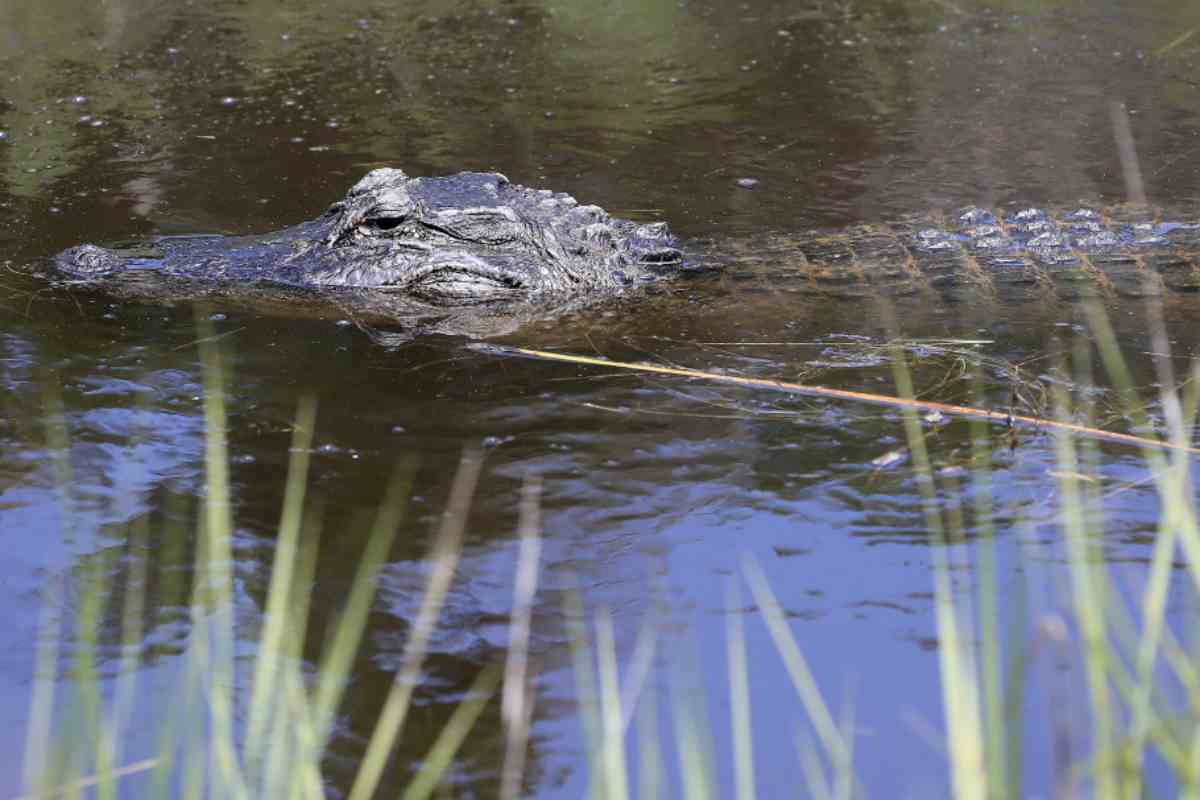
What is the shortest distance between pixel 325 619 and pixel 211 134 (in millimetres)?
5683

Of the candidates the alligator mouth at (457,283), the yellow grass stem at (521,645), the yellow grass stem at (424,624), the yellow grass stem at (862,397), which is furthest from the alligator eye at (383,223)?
the yellow grass stem at (521,645)

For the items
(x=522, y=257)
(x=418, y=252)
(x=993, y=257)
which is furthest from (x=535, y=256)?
(x=993, y=257)

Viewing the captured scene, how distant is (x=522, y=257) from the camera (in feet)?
19.1

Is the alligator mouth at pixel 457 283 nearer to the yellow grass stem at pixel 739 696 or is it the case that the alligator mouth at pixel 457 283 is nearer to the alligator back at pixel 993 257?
the alligator back at pixel 993 257

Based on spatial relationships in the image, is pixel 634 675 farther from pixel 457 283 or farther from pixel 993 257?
pixel 993 257

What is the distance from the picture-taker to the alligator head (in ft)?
18.6

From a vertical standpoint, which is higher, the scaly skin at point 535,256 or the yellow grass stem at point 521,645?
the scaly skin at point 535,256

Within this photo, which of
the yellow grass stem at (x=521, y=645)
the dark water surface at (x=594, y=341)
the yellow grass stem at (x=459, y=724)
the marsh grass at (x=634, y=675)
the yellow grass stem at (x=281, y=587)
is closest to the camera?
the marsh grass at (x=634, y=675)

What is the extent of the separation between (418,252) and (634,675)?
3.31 metres

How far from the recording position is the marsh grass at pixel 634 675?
195cm

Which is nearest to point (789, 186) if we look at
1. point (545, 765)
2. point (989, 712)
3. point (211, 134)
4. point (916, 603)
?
point (211, 134)

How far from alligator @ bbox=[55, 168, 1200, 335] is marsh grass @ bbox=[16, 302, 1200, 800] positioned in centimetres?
120

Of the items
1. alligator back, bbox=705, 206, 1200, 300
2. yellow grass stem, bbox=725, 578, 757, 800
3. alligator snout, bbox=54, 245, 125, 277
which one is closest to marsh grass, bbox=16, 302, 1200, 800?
yellow grass stem, bbox=725, 578, 757, 800

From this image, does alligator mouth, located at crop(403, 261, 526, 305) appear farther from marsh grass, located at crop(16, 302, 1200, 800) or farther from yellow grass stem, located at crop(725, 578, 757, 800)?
yellow grass stem, located at crop(725, 578, 757, 800)
